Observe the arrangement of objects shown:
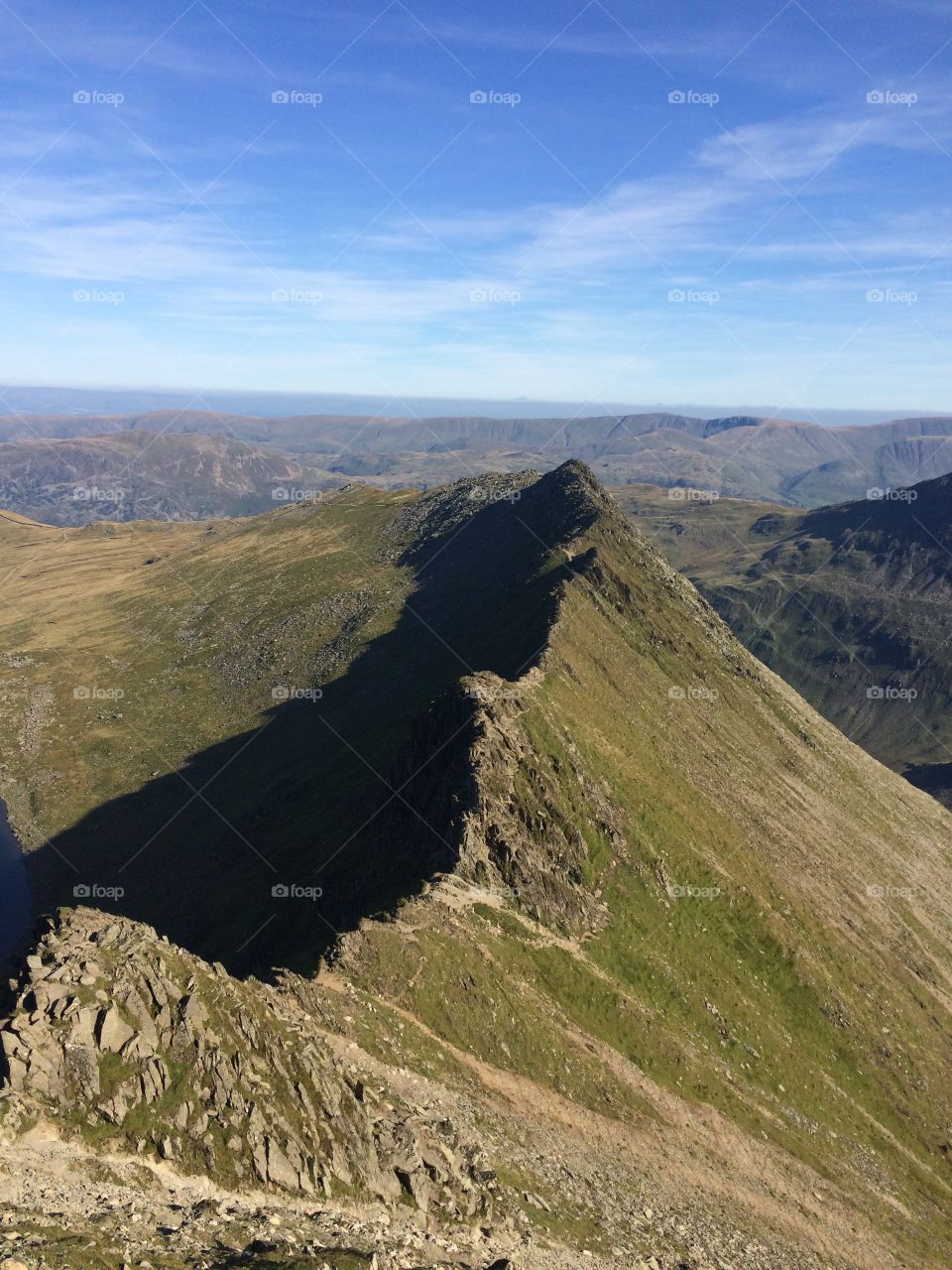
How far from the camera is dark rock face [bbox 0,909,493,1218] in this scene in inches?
1400

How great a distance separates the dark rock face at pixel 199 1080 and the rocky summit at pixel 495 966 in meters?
0.16

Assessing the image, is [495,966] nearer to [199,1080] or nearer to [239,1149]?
[239,1149]

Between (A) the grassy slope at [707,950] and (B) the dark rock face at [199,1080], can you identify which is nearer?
(B) the dark rock face at [199,1080]

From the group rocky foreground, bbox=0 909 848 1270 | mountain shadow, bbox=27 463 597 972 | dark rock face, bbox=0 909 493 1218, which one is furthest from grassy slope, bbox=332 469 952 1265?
dark rock face, bbox=0 909 493 1218

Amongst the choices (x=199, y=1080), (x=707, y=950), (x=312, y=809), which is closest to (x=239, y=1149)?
(x=199, y=1080)

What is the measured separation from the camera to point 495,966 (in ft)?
216

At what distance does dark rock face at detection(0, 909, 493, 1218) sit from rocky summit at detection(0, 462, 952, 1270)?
164mm

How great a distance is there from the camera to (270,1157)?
38562mm

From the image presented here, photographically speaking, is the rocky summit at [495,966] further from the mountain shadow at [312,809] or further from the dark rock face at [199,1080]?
the mountain shadow at [312,809]

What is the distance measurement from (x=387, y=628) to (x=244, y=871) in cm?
8319

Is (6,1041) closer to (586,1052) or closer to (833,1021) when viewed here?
(586,1052)

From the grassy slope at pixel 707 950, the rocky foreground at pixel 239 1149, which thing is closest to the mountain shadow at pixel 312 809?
the grassy slope at pixel 707 950

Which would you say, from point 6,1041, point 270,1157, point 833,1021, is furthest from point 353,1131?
point 833,1021

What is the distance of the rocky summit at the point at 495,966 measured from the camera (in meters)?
37.4
